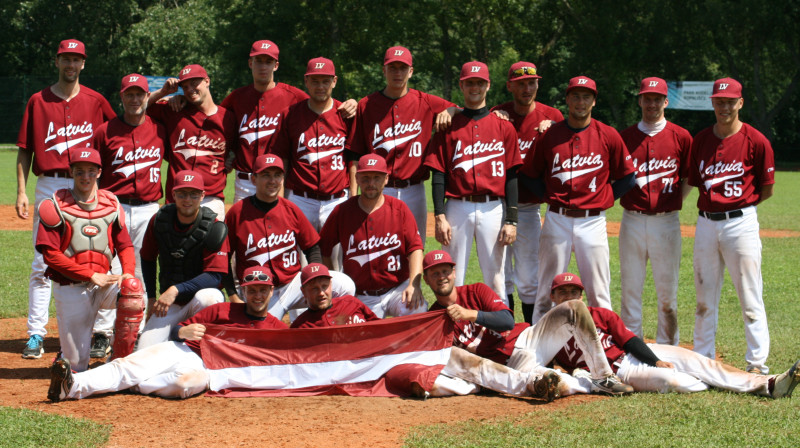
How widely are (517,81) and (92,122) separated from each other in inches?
148

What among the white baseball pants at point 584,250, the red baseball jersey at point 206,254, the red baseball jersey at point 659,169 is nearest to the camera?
the red baseball jersey at point 206,254

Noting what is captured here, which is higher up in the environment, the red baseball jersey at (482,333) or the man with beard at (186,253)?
the man with beard at (186,253)

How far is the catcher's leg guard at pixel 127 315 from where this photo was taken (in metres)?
6.07

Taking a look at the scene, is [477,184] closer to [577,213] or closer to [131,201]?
[577,213]

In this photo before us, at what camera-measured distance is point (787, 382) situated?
5691 millimetres

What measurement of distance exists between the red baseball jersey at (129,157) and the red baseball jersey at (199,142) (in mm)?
161

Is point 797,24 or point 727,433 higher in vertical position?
point 797,24

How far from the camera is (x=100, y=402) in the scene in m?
5.71

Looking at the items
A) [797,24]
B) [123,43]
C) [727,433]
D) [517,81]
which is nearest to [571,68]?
[797,24]

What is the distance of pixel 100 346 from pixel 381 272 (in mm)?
2498

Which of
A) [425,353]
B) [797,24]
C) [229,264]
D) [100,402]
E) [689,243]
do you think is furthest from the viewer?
[797,24]

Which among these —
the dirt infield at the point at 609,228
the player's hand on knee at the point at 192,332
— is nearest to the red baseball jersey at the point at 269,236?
the player's hand on knee at the point at 192,332

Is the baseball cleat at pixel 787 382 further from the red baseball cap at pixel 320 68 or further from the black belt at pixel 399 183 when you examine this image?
the red baseball cap at pixel 320 68

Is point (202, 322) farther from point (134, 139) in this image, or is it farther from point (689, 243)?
point (689, 243)
